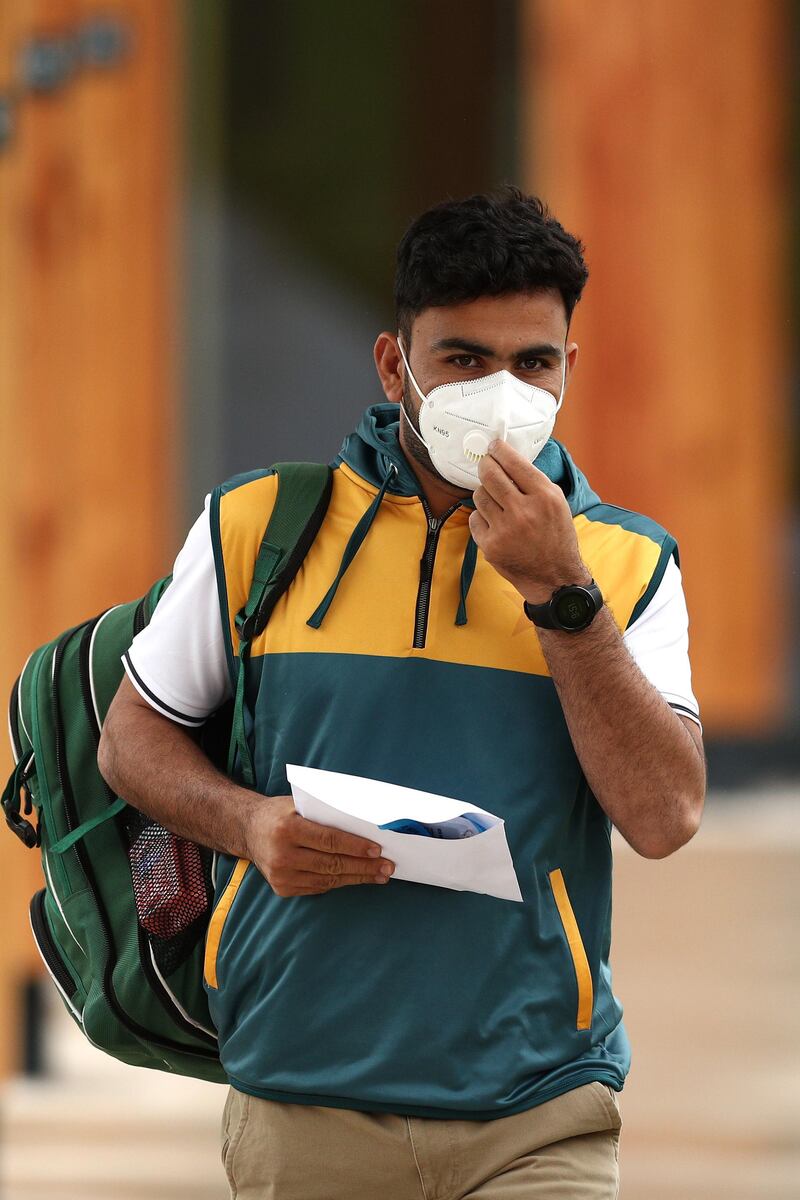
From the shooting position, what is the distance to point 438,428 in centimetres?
227

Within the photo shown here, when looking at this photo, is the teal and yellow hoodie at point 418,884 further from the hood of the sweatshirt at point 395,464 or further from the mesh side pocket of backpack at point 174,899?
the mesh side pocket of backpack at point 174,899

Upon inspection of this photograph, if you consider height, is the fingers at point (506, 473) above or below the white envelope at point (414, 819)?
above

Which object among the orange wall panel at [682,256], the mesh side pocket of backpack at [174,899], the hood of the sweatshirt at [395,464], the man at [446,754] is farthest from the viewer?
the orange wall panel at [682,256]

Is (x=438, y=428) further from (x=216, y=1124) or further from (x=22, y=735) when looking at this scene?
(x=216, y=1124)

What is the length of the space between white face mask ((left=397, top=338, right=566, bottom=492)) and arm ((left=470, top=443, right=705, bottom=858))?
0.32 ft

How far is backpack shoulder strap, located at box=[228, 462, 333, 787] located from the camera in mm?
2268

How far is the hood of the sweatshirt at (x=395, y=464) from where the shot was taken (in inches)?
91.7

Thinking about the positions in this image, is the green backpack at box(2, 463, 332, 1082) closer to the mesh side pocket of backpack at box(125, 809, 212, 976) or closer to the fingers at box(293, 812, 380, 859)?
the mesh side pocket of backpack at box(125, 809, 212, 976)

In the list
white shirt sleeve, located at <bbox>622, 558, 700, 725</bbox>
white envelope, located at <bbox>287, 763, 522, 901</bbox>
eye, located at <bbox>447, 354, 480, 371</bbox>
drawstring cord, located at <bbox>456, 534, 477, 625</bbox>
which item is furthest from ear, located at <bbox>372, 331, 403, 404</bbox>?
white envelope, located at <bbox>287, 763, 522, 901</bbox>

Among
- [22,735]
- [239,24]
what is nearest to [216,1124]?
[22,735]

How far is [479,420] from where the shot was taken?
2.23 metres

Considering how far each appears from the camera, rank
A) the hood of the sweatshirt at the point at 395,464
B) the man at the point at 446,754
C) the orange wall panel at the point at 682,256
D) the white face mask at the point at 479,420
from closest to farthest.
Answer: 1. the man at the point at 446,754
2. the white face mask at the point at 479,420
3. the hood of the sweatshirt at the point at 395,464
4. the orange wall panel at the point at 682,256

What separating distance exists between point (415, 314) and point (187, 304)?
5.83m

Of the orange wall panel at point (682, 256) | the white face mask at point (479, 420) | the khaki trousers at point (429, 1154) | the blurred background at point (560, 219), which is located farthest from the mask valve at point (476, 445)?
the orange wall panel at point (682, 256)
